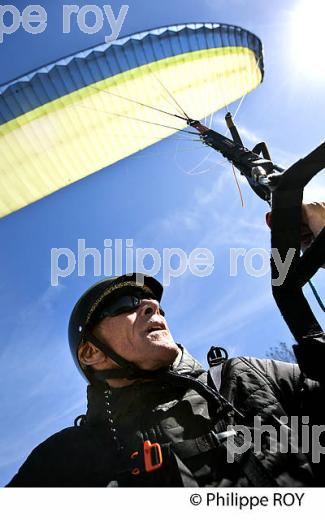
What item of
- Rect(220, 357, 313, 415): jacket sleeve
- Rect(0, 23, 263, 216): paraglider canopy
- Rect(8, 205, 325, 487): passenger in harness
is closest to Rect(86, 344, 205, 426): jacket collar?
Rect(8, 205, 325, 487): passenger in harness

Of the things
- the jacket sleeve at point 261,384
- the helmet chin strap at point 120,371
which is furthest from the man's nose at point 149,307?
the jacket sleeve at point 261,384

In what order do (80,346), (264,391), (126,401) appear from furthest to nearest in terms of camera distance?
1. (80,346)
2. (126,401)
3. (264,391)

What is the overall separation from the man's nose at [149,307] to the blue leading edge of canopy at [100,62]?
5.61 m

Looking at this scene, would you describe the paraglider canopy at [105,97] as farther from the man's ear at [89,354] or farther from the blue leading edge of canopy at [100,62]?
the man's ear at [89,354]

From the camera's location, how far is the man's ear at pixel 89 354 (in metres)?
3.17

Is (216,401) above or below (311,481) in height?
above

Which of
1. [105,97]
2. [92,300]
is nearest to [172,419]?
[92,300]

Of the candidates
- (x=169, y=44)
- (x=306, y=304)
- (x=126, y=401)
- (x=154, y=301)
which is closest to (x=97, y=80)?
(x=169, y=44)

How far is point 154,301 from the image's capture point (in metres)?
3.31

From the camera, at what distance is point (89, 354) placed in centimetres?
325

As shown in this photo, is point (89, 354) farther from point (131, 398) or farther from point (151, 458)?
point (151, 458)
